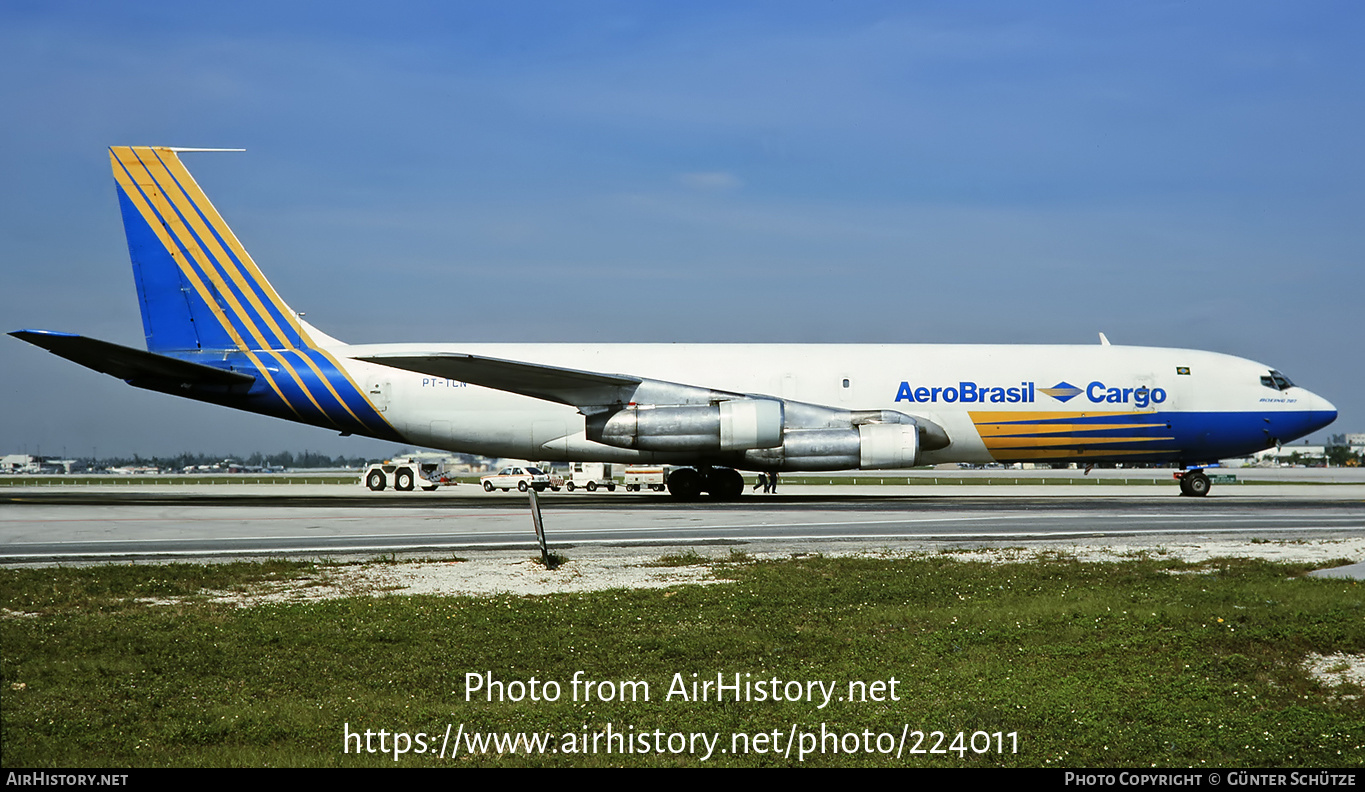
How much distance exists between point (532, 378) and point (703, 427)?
508 centimetres

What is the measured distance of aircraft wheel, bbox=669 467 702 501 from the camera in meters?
30.8

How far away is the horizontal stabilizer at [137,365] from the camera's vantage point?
2532cm

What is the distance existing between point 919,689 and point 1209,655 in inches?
110

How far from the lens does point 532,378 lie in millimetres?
28250

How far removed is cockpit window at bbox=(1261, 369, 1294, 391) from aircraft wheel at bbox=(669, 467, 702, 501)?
18.7m

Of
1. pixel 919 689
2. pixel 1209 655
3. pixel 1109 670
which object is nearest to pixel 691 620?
pixel 919 689

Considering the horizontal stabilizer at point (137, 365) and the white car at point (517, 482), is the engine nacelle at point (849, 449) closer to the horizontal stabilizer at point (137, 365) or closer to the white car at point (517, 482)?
the horizontal stabilizer at point (137, 365)

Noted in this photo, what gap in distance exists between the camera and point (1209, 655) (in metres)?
8.34

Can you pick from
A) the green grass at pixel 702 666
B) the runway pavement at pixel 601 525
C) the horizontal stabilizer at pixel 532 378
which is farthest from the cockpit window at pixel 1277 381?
the green grass at pixel 702 666

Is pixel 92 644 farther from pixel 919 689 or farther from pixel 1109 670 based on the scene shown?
pixel 1109 670

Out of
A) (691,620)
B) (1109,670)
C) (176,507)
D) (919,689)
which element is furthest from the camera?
(176,507)

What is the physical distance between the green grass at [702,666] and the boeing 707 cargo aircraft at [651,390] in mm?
16339

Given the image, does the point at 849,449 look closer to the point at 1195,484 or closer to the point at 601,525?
the point at 601,525

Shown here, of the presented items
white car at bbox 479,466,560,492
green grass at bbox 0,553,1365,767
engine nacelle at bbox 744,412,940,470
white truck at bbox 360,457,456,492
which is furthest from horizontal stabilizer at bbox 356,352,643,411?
white truck at bbox 360,457,456,492
